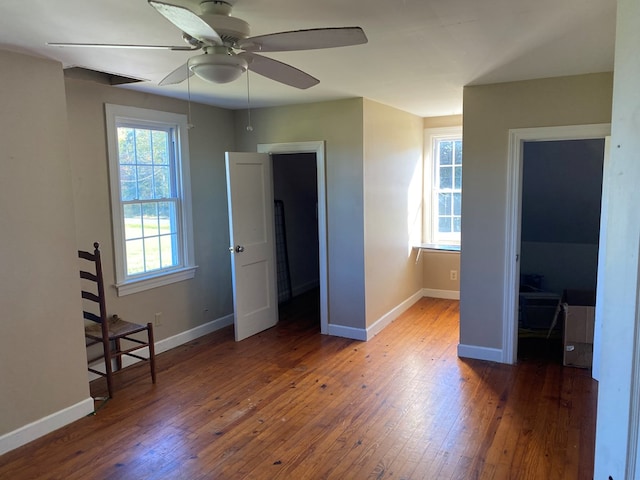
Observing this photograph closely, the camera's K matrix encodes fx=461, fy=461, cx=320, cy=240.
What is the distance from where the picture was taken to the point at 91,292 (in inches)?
141

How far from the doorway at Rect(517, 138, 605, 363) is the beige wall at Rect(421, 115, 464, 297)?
856 mm

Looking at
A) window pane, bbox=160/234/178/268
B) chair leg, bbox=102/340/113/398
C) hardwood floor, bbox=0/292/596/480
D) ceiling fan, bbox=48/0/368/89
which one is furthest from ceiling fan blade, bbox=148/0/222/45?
window pane, bbox=160/234/178/268

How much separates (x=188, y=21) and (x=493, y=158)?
2.81 m

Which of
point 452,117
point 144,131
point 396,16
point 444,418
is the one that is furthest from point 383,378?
point 452,117

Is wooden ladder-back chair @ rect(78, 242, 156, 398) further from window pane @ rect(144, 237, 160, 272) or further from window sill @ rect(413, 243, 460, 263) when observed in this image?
window sill @ rect(413, 243, 460, 263)

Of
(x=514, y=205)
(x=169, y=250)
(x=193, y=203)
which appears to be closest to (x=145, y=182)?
(x=193, y=203)

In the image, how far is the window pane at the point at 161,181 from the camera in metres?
4.17

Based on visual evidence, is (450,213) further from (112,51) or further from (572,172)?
(112,51)

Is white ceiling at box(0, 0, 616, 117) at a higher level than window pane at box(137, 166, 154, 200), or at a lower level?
higher

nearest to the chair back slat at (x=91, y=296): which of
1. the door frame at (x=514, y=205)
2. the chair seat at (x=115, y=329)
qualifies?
the chair seat at (x=115, y=329)

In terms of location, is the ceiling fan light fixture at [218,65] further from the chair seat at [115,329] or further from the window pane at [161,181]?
the window pane at [161,181]

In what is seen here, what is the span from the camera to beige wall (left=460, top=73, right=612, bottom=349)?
3.41 meters

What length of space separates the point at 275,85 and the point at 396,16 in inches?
66.5

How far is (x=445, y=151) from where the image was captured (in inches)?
232
